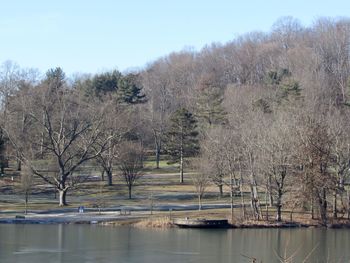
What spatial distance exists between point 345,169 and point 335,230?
8029mm

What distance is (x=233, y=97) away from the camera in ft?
331

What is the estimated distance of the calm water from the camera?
39.2 m

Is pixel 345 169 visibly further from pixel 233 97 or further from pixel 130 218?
pixel 233 97

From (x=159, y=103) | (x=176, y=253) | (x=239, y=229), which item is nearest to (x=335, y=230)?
(x=239, y=229)

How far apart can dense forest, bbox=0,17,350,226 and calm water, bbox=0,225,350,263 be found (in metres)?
7.02

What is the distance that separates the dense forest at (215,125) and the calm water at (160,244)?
23.0ft

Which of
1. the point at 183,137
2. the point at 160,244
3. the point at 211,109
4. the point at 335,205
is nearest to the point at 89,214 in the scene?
the point at 160,244

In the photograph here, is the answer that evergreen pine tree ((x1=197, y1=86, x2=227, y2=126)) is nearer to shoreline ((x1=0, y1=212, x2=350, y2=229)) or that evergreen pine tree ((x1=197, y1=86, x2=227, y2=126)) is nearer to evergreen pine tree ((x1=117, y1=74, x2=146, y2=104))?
evergreen pine tree ((x1=117, y1=74, x2=146, y2=104))

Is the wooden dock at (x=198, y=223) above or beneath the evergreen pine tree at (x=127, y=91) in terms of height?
beneath

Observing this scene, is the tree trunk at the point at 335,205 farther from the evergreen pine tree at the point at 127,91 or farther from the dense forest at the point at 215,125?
the evergreen pine tree at the point at 127,91

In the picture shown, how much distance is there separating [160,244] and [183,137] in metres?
38.4

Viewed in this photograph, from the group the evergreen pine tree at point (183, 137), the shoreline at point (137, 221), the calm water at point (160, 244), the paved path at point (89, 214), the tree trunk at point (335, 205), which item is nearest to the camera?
the calm water at point (160, 244)

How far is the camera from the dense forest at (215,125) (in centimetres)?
5950

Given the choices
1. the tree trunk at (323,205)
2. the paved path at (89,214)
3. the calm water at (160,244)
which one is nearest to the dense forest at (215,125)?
the tree trunk at (323,205)
